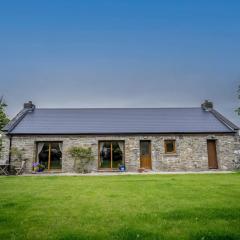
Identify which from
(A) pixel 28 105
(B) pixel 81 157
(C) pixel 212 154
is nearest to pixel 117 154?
(B) pixel 81 157

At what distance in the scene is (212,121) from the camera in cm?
2139

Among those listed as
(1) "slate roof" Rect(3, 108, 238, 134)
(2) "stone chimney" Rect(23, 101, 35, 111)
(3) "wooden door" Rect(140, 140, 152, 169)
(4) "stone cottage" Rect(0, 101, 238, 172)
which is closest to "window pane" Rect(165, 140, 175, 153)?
(4) "stone cottage" Rect(0, 101, 238, 172)

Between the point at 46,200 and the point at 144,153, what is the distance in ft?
42.2

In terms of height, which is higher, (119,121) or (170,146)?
(119,121)

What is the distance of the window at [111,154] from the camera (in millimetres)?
19438

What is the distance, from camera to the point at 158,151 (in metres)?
19.2

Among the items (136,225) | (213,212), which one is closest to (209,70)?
(213,212)

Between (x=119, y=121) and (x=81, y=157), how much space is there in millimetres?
4642

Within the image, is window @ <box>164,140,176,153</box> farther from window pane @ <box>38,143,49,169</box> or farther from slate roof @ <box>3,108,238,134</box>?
window pane @ <box>38,143,49,169</box>

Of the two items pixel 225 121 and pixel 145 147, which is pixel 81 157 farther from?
pixel 225 121

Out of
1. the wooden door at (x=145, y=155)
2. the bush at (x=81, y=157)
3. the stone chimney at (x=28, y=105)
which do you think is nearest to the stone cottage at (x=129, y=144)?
the wooden door at (x=145, y=155)

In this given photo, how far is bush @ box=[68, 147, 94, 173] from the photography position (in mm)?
18672

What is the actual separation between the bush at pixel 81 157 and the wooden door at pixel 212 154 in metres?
9.20

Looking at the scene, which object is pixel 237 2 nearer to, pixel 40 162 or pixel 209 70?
pixel 209 70
